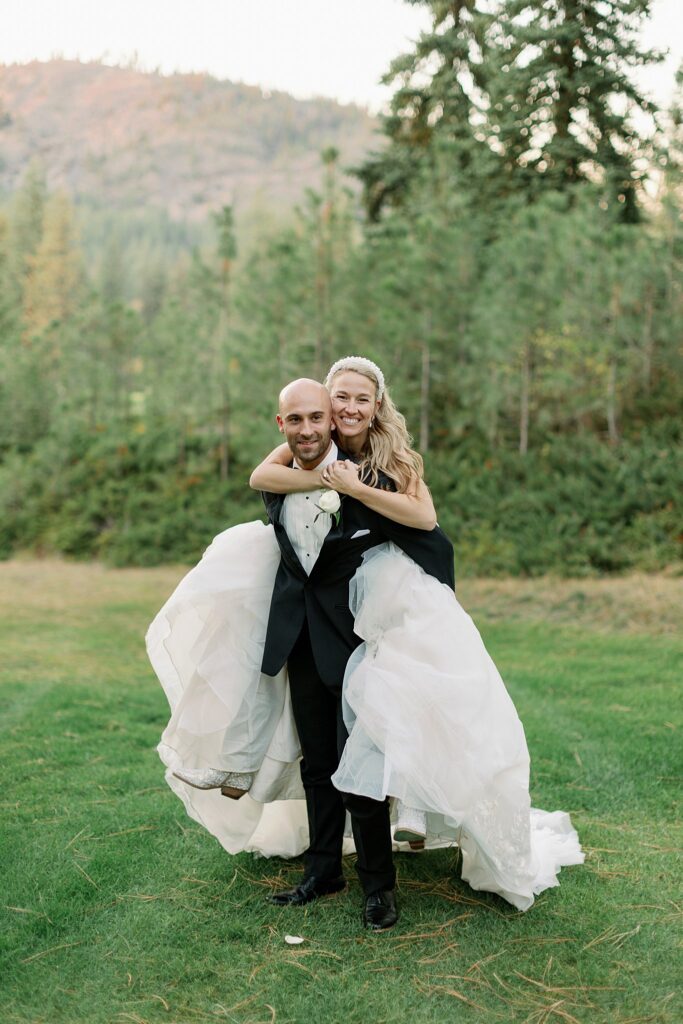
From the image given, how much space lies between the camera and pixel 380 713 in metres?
3.14

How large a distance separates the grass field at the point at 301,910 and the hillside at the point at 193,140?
71095 millimetres

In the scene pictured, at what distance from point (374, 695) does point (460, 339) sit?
1085cm

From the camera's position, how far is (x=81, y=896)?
140 inches

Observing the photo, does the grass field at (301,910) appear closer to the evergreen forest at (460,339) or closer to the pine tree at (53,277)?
the evergreen forest at (460,339)

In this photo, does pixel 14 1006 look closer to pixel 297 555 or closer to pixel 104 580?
pixel 297 555

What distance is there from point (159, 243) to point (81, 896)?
88925mm

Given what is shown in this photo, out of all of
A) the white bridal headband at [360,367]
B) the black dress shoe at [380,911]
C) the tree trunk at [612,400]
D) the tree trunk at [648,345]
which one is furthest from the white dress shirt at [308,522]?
the tree trunk at [648,345]

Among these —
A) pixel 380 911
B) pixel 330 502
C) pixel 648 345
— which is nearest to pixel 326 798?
pixel 380 911

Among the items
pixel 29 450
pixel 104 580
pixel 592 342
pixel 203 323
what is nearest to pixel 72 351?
pixel 29 450

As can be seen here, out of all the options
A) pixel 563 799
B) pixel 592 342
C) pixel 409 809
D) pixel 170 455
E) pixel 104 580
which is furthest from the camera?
pixel 170 455

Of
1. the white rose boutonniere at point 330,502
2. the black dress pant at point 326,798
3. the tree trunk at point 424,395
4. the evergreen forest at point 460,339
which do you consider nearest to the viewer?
the white rose boutonniere at point 330,502

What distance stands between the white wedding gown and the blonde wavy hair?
279 mm

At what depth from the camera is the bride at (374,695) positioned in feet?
10.2

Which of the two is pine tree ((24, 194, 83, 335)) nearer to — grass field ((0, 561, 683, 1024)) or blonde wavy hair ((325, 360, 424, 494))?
grass field ((0, 561, 683, 1024))
